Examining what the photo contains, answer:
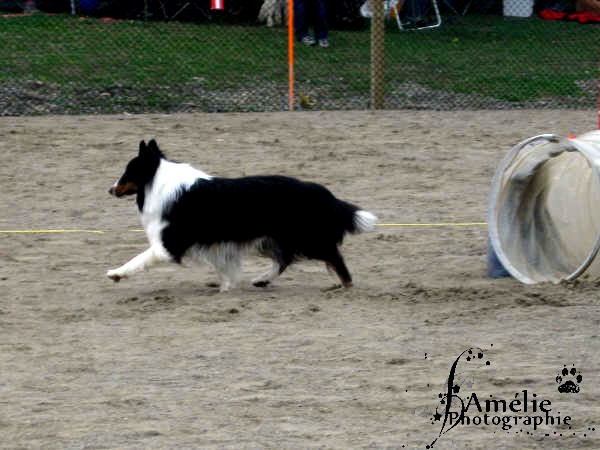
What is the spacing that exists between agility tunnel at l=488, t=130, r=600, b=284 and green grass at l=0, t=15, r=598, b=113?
6919 mm

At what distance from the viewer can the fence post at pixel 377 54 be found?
46.3 ft

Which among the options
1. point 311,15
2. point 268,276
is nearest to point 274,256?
point 268,276

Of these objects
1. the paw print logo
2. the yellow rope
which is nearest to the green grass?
the yellow rope

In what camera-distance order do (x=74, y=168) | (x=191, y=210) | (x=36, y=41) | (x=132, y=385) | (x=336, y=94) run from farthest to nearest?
(x=36, y=41) < (x=336, y=94) < (x=74, y=168) < (x=191, y=210) < (x=132, y=385)

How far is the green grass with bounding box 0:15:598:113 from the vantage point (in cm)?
1510

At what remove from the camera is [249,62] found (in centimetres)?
1642

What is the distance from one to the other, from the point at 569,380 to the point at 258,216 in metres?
2.70

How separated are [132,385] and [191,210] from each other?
2.14 meters

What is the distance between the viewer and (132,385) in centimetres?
539

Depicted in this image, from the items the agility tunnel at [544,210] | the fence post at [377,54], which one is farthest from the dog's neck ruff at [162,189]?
the fence post at [377,54]

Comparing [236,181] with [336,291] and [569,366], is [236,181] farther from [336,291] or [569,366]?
[569,366]

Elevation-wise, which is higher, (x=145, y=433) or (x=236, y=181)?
(x=236, y=181)

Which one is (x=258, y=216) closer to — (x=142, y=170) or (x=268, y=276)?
(x=268, y=276)

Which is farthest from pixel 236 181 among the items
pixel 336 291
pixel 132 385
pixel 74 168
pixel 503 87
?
pixel 503 87
